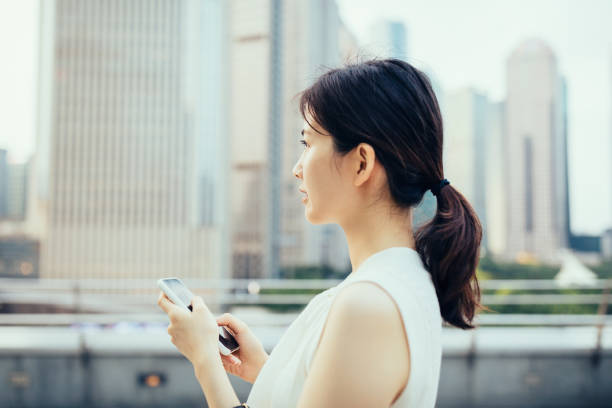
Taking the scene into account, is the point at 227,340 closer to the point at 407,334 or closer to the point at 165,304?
the point at 165,304

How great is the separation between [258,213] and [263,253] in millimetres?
5202

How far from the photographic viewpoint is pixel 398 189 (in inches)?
36.8

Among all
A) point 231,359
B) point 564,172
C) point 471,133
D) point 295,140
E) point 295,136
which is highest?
point 471,133

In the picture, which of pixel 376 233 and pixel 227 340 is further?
pixel 227 340

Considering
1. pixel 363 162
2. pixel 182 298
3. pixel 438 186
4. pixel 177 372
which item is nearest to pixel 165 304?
pixel 182 298

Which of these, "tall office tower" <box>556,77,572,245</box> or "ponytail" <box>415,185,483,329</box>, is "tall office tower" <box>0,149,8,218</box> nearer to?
"ponytail" <box>415,185,483,329</box>

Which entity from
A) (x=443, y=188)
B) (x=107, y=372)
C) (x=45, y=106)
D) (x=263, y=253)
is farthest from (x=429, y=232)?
(x=263, y=253)

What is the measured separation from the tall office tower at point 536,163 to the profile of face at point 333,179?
80900mm

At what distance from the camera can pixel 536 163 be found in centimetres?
7744

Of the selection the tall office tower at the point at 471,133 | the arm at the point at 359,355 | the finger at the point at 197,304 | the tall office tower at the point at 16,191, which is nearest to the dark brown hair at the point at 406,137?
the arm at the point at 359,355

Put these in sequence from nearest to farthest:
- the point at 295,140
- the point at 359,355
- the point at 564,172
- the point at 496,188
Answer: the point at 359,355 < the point at 295,140 < the point at 564,172 < the point at 496,188

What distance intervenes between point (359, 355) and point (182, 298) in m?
0.47

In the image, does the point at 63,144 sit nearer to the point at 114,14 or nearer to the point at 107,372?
the point at 114,14

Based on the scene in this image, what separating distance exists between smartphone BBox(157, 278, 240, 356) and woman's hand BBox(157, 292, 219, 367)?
4 centimetres
